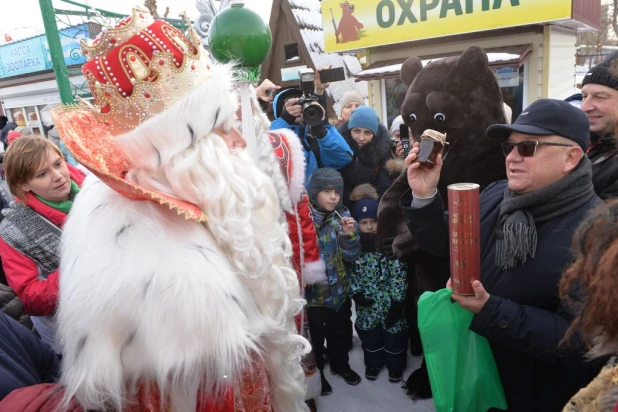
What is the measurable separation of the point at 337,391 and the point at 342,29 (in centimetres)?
751

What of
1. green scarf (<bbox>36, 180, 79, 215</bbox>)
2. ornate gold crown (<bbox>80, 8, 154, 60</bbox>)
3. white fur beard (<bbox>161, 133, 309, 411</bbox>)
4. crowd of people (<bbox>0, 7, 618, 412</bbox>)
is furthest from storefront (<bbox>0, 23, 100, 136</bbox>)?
white fur beard (<bbox>161, 133, 309, 411</bbox>)

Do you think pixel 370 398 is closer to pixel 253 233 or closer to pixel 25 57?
pixel 253 233

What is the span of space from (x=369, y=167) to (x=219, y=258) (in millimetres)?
2285

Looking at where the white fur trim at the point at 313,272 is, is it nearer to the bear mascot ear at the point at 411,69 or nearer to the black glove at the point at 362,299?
the black glove at the point at 362,299

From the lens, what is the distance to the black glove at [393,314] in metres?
2.85

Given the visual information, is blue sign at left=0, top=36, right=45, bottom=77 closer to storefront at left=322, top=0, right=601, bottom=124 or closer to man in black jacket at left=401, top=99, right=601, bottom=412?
storefront at left=322, top=0, right=601, bottom=124

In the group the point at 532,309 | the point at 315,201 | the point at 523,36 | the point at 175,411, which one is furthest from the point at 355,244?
the point at 523,36

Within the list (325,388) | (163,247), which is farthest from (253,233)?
(325,388)

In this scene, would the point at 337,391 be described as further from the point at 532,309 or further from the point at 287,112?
the point at 287,112

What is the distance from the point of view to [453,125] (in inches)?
92.8

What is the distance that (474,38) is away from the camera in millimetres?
7312

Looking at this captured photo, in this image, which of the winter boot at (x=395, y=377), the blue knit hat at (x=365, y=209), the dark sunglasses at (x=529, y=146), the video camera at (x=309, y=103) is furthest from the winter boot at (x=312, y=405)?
the dark sunglasses at (x=529, y=146)

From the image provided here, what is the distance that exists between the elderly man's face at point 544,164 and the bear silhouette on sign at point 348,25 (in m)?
7.38

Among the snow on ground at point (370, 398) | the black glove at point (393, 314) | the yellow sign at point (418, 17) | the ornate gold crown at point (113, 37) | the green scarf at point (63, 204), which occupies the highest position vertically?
the yellow sign at point (418, 17)
